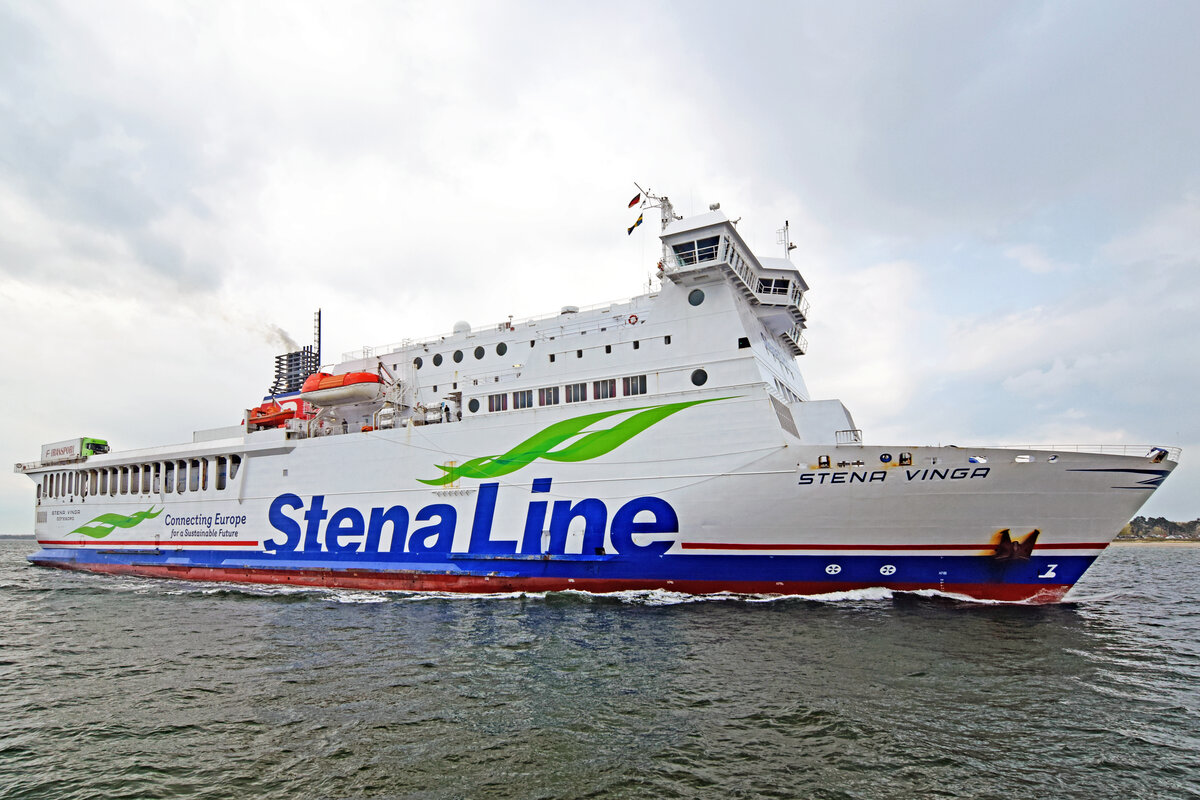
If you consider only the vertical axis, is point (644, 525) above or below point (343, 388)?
below

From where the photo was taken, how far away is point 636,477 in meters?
15.4

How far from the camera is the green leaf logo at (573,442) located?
618 inches

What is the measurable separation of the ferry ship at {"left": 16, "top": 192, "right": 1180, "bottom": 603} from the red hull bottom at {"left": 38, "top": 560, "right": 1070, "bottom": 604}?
0.19ft

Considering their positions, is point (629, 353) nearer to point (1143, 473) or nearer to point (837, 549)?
point (837, 549)

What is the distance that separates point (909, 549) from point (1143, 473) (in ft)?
15.3

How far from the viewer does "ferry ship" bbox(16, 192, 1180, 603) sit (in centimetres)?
1309

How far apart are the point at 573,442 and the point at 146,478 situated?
20323 millimetres

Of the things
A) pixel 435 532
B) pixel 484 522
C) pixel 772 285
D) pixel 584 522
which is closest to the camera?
pixel 584 522

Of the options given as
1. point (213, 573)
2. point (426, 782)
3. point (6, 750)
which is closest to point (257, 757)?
point (426, 782)

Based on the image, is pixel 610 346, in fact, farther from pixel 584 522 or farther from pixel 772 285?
pixel 772 285

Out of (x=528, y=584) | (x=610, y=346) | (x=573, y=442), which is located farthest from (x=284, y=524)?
(x=610, y=346)

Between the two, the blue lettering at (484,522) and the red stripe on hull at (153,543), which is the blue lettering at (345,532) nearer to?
the red stripe on hull at (153,543)

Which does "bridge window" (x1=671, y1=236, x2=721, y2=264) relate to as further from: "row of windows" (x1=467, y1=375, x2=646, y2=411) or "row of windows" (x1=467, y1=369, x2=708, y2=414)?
"row of windows" (x1=467, y1=375, x2=646, y2=411)

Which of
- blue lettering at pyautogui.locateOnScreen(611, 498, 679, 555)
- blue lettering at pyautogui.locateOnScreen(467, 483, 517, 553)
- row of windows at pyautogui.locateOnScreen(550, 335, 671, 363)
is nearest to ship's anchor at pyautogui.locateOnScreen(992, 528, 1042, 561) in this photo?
blue lettering at pyautogui.locateOnScreen(611, 498, 679, 555)
